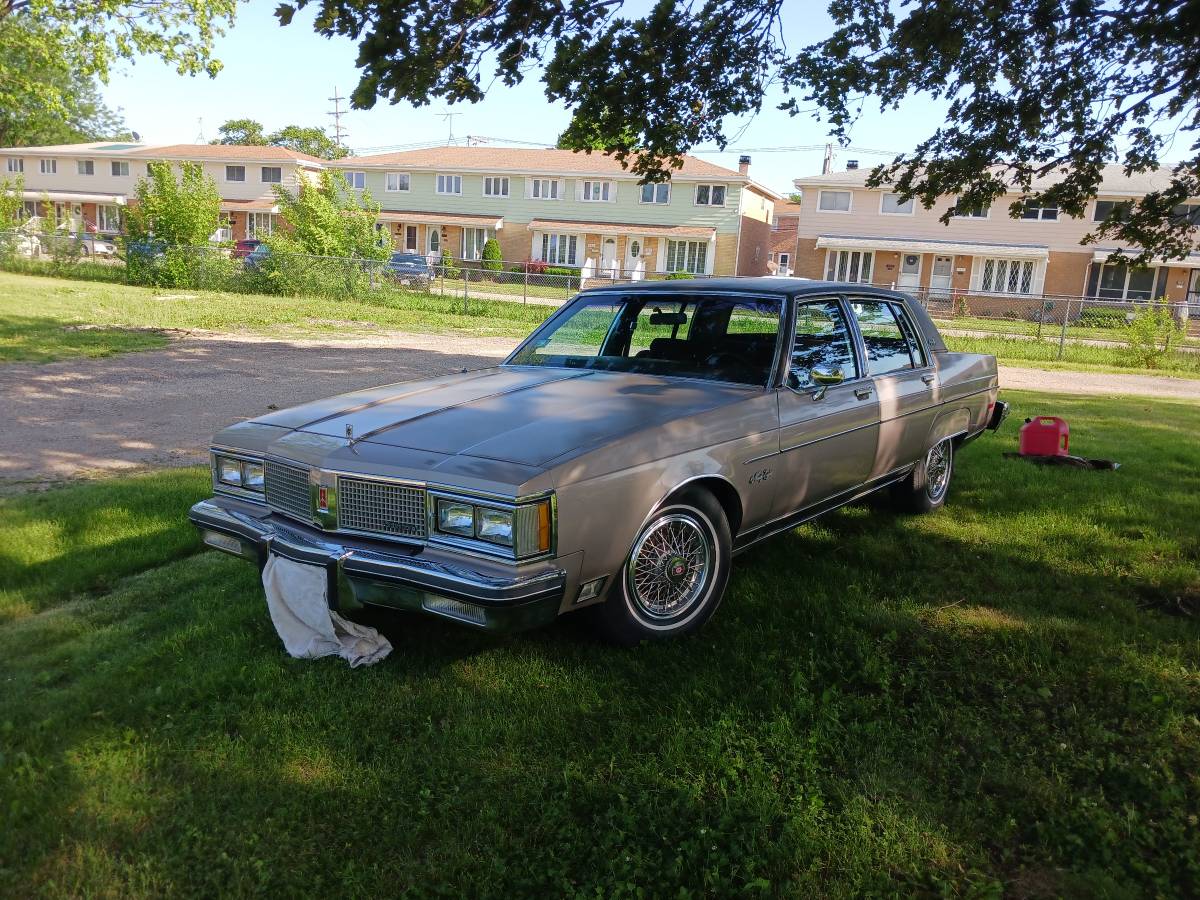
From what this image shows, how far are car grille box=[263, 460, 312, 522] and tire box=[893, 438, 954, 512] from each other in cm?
390

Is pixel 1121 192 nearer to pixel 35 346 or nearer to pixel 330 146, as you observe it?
pixel 35 346

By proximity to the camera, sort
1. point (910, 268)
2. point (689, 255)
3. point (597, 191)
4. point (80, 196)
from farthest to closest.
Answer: point (80, 196) → point (597, 191) → point (689, 255) → point (910, 268)

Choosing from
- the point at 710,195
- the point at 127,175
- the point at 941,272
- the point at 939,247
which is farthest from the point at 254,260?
the point at 127,175

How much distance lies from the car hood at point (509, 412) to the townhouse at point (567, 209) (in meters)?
37.9

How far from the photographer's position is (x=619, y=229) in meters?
44.6

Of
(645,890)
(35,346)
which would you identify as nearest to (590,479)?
(645,890)

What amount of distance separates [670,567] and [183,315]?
59.4ft

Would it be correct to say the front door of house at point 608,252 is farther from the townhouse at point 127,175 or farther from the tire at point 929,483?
the tire at point 929,483

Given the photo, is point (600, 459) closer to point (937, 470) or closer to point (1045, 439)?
point (937, 470)

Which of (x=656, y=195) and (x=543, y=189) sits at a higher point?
(x=543, y=189)

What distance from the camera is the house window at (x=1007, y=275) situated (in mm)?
40156

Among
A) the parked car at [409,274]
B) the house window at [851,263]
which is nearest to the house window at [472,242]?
the house window at [851,263]

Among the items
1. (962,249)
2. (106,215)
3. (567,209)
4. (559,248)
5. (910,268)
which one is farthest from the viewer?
(106,215)

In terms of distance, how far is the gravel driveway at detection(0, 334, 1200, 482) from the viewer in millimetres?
7652
